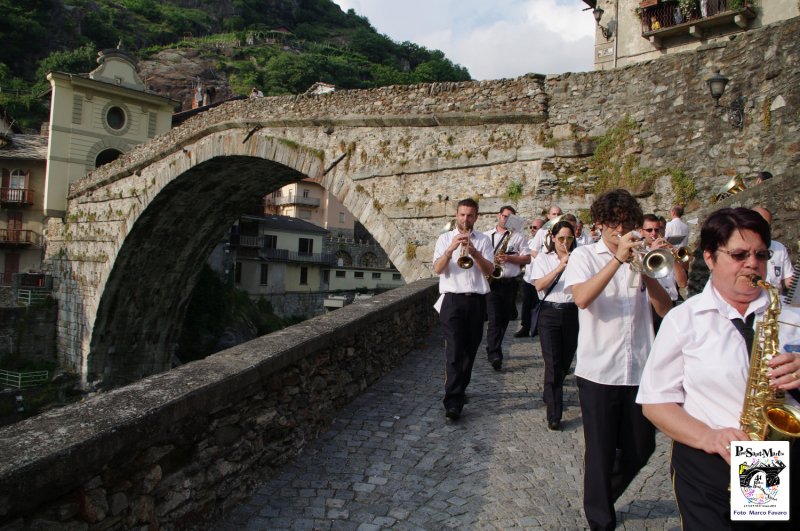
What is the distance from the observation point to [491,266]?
4.39 m

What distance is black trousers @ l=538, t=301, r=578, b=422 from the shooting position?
412 cm

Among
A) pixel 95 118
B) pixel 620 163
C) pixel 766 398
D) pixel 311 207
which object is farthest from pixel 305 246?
pixel 766 398

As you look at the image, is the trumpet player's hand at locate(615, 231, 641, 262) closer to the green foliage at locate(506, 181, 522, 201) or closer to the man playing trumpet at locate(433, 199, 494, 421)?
the man playing trumpet at locate(433, 199, 494, 421)

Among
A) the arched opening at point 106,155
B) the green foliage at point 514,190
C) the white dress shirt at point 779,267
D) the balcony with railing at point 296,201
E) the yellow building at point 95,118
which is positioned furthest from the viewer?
the balcony with railing at point 296,201

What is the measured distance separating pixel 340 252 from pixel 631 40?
31544 millimetres

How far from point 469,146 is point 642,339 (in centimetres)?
720

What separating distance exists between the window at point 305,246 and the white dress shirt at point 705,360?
1532 inches

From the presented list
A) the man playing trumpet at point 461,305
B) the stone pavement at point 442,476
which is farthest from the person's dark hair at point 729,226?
the man playing trumpet at point 461,305

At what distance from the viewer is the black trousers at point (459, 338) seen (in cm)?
416

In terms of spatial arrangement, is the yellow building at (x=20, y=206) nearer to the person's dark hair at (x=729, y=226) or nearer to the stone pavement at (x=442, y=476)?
the stone pavement at (x=442, y=476)

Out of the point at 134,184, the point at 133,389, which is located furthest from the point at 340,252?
the point at 133,389

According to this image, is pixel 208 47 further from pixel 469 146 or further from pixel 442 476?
pixel 442 476

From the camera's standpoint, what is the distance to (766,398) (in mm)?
1558

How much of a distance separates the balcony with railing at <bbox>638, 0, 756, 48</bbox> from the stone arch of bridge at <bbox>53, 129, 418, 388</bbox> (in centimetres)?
943
